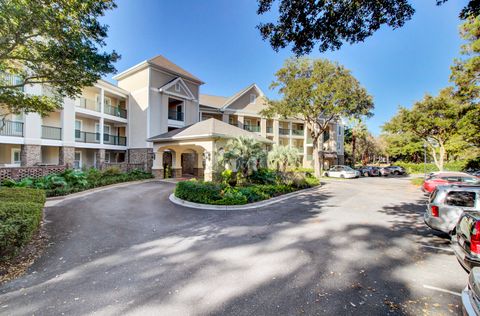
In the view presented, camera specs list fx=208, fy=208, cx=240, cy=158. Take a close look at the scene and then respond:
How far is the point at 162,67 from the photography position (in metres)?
20.7

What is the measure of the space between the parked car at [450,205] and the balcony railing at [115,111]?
2386 centimetres

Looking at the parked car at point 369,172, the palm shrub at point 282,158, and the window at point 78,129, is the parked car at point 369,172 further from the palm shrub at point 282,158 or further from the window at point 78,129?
the window at point 78,129

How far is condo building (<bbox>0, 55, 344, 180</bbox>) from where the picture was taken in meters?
14.6

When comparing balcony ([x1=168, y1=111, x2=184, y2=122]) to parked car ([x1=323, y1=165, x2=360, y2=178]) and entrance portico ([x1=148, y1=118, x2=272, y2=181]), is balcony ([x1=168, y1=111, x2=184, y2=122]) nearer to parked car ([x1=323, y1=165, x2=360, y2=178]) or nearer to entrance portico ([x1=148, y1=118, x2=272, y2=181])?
entrance portico ([x1=148, y1=118, x2=272, y2=181])

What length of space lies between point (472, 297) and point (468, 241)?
205 centimetres

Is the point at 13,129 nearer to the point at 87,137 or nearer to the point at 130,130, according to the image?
the point at 87,137

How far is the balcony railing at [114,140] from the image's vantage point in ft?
66.3

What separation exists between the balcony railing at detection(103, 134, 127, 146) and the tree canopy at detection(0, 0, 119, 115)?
11.9 meters

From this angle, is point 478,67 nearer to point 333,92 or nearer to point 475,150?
point 333,92

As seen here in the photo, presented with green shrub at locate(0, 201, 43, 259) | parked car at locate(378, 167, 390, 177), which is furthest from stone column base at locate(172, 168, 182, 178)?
parked car at locate(378, 167, 390, 177)

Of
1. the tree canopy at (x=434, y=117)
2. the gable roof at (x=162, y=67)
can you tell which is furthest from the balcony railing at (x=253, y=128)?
the tree canopy at (x=434, y=117)

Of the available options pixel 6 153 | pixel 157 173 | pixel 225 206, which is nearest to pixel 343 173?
pixel 225 206

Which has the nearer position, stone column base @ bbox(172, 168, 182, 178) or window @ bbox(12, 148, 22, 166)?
window @ bbox(12, 148, 22, 166)

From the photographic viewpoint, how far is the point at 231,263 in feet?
15.4
